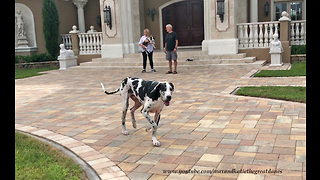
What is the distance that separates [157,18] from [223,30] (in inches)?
227

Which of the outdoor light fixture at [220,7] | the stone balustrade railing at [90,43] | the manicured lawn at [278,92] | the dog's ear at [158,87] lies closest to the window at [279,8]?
the outdoor light fixture at [220,7]

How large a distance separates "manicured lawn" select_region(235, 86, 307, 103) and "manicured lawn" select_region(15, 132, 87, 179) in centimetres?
465

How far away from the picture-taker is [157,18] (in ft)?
60.4

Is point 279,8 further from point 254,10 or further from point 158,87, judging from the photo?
point 158,87

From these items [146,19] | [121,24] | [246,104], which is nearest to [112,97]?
[246,104]

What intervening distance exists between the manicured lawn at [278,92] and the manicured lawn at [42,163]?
465 centimetres

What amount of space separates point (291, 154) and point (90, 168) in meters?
2.39

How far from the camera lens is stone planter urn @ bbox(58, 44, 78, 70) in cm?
1595

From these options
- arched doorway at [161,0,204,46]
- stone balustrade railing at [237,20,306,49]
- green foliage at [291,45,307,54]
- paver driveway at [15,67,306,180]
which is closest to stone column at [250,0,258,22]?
stone balustrade railing at [237,20,306,49]

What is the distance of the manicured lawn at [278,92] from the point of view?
22.1 feet

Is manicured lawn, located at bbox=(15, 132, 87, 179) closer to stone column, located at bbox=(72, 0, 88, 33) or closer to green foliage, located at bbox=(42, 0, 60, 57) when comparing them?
green foliage, located at bbox=(42, 0, 60, 57)

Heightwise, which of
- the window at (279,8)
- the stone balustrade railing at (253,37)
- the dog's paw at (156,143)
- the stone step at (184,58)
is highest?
the window at (279,8)

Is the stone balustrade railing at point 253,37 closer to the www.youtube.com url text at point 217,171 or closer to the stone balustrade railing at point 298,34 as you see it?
the stone balustrade railing at point 298,34
